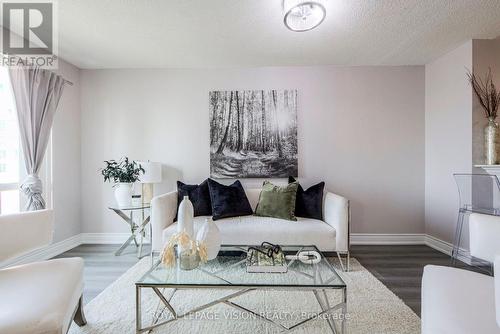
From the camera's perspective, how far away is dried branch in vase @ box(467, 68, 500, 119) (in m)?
2.73

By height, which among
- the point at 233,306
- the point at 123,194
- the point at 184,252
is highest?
the point at 123,194

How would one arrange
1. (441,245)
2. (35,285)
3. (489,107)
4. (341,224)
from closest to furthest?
(35,285)
(341,224)
(489,107)
(441,245)

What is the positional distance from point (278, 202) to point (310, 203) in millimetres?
390

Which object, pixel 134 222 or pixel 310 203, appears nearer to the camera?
pixel 310 203

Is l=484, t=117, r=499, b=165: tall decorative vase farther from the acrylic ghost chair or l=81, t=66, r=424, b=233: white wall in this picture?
l=81, t=66, r=424, b=233: white wall

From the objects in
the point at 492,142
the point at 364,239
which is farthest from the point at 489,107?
the point at 364,239

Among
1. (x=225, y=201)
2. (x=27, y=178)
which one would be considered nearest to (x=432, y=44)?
(x=225, y=201)

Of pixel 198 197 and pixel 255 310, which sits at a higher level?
pixel 198 197

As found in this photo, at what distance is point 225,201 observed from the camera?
2.94m

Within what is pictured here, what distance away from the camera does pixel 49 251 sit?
9.71ft

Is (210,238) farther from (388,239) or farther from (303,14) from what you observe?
(388,239)

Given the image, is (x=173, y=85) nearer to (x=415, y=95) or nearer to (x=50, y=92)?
(x=50, y=92)

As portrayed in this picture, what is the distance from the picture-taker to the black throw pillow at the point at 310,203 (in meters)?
2.95

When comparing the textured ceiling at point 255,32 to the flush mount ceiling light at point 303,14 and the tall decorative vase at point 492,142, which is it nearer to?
the flush mount ceiling light at point 303,14
